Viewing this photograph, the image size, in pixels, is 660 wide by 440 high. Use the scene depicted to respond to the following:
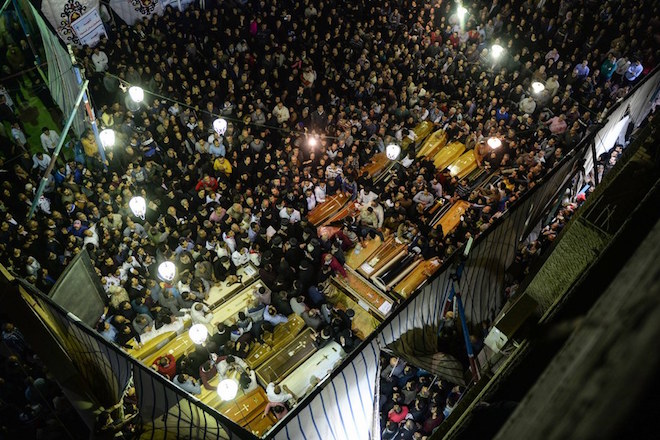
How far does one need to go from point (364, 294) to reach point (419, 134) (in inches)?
284

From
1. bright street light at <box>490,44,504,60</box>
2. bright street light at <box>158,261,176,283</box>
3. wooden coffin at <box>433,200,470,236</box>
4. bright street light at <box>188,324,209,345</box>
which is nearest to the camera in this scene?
bright street light at <box>188,324,209,345</box>

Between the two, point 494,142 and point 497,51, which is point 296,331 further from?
point 497,51

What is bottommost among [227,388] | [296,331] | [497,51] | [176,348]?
[227,388]

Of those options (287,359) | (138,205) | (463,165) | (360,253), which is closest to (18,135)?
(138,205)

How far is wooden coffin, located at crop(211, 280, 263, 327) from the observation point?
1207cm

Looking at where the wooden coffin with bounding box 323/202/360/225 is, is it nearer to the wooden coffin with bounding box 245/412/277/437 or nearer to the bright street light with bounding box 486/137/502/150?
the bright street light with bounding box 486/137/502/150

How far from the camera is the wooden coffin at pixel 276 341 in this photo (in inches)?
445

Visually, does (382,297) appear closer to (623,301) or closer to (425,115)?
(425,115)

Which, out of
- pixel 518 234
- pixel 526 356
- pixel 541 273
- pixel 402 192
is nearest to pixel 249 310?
pixel 402 192

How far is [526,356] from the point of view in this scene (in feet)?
7.83

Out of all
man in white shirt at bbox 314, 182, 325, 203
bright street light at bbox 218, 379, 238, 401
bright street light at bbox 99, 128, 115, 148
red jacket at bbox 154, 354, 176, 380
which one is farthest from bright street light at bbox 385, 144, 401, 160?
red jacket at bbox 154, 354, 176, 380

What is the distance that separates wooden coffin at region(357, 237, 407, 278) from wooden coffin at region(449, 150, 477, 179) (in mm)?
3914

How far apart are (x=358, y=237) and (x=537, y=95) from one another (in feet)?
31.4

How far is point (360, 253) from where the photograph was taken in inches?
551
